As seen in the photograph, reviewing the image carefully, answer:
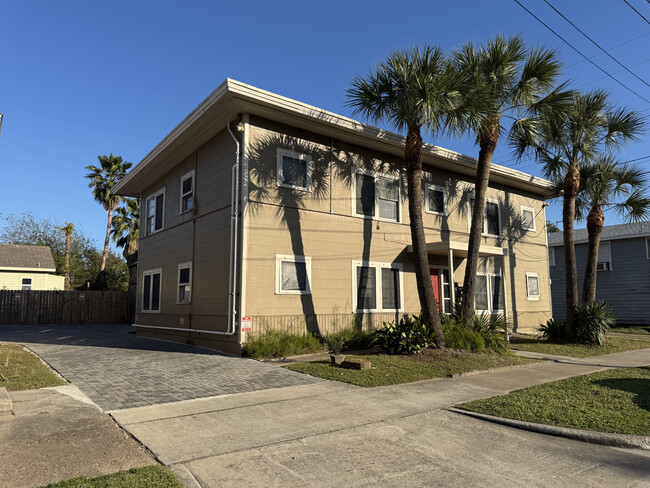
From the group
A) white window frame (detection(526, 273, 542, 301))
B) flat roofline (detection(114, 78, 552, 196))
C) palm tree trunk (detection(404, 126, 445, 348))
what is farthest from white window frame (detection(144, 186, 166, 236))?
white window frame (detection(526, 273, 542, 301))

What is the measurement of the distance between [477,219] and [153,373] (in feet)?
32.6

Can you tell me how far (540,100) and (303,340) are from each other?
1041 cm

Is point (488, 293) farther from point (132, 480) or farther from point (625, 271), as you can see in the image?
point (132, 480)

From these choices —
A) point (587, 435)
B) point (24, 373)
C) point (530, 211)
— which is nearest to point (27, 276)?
point (24, 373)

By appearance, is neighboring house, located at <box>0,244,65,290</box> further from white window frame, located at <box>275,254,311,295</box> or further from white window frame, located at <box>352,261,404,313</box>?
white window frame, located at <box>352,261,404,313</box>

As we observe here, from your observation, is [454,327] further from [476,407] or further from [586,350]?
[476,407]

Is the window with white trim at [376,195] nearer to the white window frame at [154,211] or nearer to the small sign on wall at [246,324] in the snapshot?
the small sign on wall at [246,324]

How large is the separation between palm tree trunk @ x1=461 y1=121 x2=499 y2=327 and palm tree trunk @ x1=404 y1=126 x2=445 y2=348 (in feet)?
6.49

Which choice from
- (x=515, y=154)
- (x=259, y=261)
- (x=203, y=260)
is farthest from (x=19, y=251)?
(x=515, y=154)

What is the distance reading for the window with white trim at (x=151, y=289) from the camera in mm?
16609

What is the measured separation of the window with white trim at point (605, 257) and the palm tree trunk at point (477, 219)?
16.4 metres

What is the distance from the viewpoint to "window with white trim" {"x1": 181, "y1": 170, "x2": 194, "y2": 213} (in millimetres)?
14906

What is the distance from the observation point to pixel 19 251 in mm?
31922

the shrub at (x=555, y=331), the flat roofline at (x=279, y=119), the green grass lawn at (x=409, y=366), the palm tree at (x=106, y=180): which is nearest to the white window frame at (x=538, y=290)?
the shrub at (x=555, y=331)
